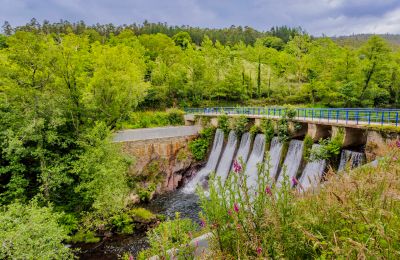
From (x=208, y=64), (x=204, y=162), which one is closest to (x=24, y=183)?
(x=204, y=162)

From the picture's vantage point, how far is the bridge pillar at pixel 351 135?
13836 millimetres

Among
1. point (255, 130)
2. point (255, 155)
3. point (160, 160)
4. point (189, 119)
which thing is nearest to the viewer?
point (255, 155)

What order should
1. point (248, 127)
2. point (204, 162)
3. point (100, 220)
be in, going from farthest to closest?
point (204, 162), point (248, 127), point (100, 220)

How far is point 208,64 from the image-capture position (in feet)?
120

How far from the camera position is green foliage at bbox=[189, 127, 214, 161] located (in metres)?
23.0

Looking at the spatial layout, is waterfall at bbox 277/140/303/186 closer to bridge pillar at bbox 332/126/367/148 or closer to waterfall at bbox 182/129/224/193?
bridge pillar at bbox 332/126/367/148

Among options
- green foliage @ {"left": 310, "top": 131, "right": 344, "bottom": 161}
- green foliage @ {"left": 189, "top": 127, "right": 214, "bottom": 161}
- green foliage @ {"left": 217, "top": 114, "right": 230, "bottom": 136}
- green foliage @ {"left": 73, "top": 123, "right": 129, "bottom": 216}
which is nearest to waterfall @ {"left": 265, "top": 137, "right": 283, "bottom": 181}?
green foliage @ {"left": 310, "top": 131, "right": 344, "bottom": 161}

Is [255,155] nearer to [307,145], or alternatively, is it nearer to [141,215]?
[307,145]

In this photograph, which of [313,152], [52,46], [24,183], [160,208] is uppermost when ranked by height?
[52,46]

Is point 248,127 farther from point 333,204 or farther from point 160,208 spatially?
point 333,204

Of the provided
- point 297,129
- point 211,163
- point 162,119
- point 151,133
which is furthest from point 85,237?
point 162,119

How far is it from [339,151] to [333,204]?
39.2 ft

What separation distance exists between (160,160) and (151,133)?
2476 millimetres

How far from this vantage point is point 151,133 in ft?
72.5
